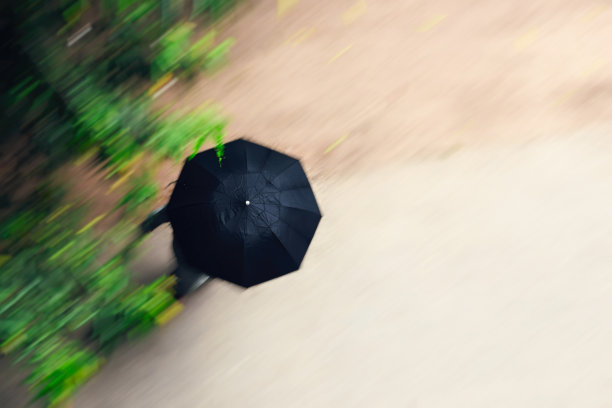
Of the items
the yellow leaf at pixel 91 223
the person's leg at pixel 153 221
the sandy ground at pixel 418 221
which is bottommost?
the sandy ground at pixel 418 221

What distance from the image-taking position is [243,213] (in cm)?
242

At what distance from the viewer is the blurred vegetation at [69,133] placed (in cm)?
194

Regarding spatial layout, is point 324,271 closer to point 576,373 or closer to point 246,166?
point 246,166

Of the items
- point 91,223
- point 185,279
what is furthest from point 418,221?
point 91,223

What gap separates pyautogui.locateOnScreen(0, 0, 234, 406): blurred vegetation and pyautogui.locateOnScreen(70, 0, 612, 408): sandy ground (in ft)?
3.10

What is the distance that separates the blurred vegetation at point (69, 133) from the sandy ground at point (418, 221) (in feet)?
3.10

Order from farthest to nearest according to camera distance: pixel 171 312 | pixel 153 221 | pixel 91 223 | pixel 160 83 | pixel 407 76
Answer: pixel 407 76
pixel 160 83
pixel 171 312
pixel 153 221
pixel 91 223

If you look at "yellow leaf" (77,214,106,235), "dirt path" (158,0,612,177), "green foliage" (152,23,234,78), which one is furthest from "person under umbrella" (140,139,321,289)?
"dirt path" (158,0,612,177)

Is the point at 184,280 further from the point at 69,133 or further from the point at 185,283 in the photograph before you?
the point at 69,133

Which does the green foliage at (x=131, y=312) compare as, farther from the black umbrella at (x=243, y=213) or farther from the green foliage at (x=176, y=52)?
the green foliage at (x=176, y=52)

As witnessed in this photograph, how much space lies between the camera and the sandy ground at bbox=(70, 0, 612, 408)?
313 centimetres

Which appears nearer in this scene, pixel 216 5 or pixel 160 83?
pixel 216 5

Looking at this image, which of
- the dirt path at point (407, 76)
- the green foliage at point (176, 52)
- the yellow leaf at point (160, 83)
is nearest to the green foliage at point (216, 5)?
the green foliage at point (176, 52)

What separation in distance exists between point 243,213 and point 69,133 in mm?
855
